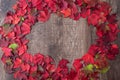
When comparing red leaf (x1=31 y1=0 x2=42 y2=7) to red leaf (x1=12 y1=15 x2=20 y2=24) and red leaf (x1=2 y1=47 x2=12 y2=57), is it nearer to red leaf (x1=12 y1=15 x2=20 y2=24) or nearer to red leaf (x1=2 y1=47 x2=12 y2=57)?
red leaf (x1=12 y1=15 x2=20 y2=24)

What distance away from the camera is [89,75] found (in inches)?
49.5

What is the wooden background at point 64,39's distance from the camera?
4.14 ft

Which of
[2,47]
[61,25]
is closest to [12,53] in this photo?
[2,47]

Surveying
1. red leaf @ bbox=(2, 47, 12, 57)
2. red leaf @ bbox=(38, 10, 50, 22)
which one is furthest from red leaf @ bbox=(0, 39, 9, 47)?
red leaf @ bbox=(38, 10, 50, 22)

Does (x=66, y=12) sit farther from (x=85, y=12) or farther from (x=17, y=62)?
(x=17, y=62)

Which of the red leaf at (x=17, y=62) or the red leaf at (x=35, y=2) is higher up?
the red leaf at (x=35, y=2)

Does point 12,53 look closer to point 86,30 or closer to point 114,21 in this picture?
point 86,30

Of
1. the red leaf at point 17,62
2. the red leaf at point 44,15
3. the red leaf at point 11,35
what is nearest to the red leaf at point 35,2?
the red leaf at point 44,15

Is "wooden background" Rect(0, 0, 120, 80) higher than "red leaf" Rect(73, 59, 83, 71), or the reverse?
"wooden background" Rect(0, 0, 120, 80)

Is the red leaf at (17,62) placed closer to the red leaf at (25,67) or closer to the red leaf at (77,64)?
the red leaf at (25,67)

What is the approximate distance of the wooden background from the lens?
1.26 metres

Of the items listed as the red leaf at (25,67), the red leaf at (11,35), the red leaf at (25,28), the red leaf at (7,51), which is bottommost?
the red leaf at (25,67)

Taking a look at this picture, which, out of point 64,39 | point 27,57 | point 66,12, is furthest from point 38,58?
point 66,12

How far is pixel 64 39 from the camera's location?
130 centimetres
